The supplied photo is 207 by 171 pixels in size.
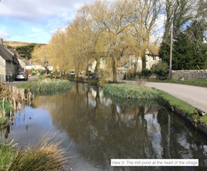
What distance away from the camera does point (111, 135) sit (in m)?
7.62

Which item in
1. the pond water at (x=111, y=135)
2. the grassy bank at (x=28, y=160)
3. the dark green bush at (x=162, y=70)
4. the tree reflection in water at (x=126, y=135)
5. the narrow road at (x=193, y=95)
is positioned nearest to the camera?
the grassy bank at (x=28, y=160)

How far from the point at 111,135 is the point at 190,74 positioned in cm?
2151

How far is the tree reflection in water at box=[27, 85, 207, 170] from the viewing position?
19.4 feet

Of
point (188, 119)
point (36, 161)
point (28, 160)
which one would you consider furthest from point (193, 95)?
point (28, 160)

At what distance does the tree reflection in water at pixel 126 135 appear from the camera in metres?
5.90

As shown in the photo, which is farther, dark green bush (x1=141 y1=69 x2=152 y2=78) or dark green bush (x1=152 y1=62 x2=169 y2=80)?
dark green bush (x1=141 y1=69 x2=152 y2=78)

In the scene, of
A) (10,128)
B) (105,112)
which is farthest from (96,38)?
(10,128)

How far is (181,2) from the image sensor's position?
29.8 meters

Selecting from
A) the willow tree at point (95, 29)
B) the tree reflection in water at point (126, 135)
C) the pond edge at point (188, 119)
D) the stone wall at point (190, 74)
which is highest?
the willow tree at point (95, 29)

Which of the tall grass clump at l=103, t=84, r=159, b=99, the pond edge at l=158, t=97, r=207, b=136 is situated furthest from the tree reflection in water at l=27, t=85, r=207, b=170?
the tall grass clump at l=103, t=84, r=159, b=99

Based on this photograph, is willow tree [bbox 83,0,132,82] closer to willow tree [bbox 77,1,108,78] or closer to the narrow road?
willow tree [bbox 77,1,108,78]

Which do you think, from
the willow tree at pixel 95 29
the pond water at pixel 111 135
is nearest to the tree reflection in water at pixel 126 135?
the pond water at pixel 111 135

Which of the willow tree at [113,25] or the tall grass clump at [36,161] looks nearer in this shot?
the tall grass clump at [36,161]

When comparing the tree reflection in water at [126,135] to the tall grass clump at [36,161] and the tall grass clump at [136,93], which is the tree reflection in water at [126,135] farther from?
the tall grass clump at [136,93]
